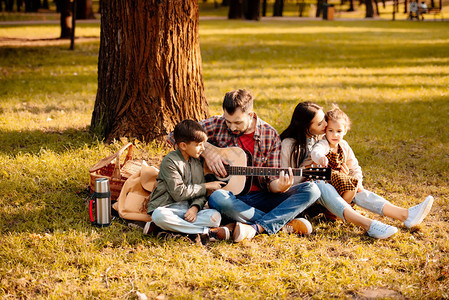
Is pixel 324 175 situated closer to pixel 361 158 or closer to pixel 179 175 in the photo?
pixel 179 175

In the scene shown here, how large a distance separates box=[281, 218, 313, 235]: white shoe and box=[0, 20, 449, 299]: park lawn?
8cm

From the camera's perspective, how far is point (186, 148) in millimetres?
3984

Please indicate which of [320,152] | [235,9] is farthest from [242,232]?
[235,9]

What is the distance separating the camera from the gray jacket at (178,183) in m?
3.90

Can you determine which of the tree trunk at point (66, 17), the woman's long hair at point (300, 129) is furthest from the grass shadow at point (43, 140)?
the tree trunk at point (66, 17)

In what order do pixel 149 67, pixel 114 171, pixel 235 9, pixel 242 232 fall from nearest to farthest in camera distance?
pixel 242 232 < pixel 114 171 < pixel 149 67 < pixel 235 9

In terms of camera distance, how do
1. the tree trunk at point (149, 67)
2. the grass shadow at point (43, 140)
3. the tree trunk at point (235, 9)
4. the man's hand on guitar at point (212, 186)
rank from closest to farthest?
the man's hand on guitar at point (212, 186) < the tree trunk at point (149, 67) < the grass shadow at point (43, 140) < the tree trunk at point (235, 9)

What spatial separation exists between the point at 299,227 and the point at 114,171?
166cm

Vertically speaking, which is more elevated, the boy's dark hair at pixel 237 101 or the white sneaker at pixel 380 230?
the boy's dark hair at pixel 237 101

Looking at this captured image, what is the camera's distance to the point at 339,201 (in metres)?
4.09

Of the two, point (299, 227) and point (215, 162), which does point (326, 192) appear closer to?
point (299, 227)

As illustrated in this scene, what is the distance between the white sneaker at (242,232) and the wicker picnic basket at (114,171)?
1.16 metres

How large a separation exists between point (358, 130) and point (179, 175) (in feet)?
13.0

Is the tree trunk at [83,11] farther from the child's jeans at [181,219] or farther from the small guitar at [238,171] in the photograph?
the child's jeans at [181,219]
